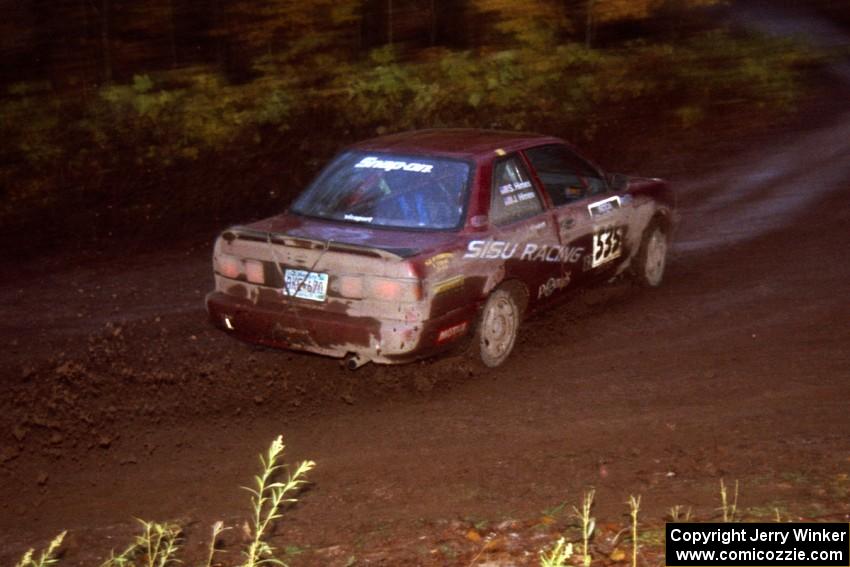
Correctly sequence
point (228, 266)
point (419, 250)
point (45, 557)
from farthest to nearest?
point (228, 266) < point (419, 250) < point (45, 557)

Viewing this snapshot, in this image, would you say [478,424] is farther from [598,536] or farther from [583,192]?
[583,192]

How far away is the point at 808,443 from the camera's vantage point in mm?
6551

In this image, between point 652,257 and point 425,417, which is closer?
point 425,417

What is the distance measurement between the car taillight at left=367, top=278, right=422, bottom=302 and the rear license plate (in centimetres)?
33

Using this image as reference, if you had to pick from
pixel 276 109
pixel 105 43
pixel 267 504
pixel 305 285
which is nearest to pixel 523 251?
pixel 305 285

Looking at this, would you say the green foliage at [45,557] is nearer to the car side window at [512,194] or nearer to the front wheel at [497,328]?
the front wheel at [497,328]

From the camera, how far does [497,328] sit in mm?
7961

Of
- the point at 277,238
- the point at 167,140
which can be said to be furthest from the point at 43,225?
the point at 277,238

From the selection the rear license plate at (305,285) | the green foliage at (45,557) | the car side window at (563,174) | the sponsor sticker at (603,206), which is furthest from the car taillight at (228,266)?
the sponsor sticker at (603,206)

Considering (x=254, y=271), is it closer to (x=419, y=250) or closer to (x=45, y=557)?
(x=419, y=250)

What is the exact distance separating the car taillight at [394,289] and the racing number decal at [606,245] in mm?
2222

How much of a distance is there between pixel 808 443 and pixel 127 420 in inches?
157

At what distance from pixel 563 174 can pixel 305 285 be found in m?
2.45

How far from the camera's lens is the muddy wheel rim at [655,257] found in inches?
386
